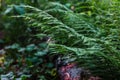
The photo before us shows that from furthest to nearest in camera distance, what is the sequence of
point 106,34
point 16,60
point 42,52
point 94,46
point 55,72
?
1. point 16,60
2. point 42,52
3. point 55,72
4. point 106,34
5. point 94,46

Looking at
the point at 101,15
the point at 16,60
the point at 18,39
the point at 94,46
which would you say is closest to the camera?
the point at 94,46

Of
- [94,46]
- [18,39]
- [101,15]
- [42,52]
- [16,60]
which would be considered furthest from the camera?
[18,39]

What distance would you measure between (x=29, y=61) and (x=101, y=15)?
1.09 m

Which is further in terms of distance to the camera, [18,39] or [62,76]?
[18,39]

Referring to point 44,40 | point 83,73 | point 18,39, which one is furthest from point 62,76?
point 18,39

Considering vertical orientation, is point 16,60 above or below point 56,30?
below

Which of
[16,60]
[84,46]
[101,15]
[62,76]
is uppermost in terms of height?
[101,15]

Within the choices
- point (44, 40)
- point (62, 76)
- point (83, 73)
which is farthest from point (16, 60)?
point (83, 73)

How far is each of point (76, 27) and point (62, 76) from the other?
47 cm

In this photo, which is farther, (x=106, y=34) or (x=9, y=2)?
(x=9, y=2)

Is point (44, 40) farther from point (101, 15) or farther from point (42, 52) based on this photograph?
point (101, 15)

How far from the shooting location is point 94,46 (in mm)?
2365

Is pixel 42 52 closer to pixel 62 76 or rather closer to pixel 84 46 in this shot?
pixel 62 76

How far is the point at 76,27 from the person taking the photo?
259 centimetres
